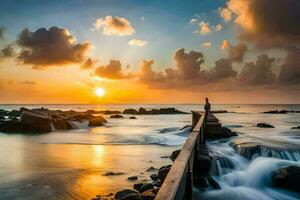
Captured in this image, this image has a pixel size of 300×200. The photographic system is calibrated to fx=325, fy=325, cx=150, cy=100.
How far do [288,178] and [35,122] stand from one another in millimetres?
26019

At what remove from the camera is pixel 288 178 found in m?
9.56

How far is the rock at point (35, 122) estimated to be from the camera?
A: 100 ft

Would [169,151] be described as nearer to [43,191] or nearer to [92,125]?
[43,191]

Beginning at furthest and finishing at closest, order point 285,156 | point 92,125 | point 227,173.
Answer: point 92,125 < point 285,156 < point 227,173

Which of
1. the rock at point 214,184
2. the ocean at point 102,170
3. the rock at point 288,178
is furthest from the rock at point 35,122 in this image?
the rock at point 288,178

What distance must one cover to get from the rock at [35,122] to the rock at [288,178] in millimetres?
25038

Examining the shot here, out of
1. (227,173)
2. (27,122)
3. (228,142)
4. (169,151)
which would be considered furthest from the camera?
(27,122)

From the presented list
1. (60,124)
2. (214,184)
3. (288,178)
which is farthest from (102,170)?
(60,124)

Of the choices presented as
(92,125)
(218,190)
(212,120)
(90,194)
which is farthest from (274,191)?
(92,125)

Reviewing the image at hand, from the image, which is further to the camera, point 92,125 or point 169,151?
point 92,125

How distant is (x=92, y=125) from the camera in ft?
126

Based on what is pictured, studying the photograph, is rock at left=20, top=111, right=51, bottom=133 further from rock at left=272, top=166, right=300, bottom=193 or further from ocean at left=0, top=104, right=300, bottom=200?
rock at left=272, top=166, right=300, bottom=193

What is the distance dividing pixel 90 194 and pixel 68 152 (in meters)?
9.46

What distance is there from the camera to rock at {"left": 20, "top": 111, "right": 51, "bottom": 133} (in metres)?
30.6
